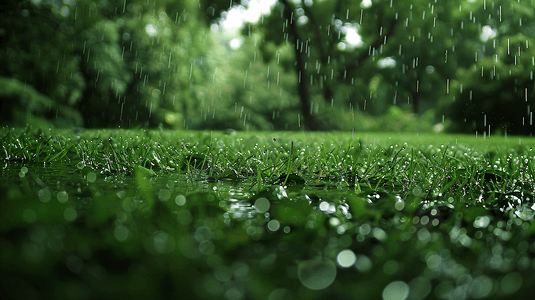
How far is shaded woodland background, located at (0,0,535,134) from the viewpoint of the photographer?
1110cm

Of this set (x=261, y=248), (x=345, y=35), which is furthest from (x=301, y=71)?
(x=261, y=248)

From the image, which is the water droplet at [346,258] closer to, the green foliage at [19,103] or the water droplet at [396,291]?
the water droplet at [396,291]

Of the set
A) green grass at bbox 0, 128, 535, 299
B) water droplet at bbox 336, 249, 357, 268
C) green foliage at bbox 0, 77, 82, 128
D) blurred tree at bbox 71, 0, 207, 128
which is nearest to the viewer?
green grass at bbox 0, 128, 535, 299

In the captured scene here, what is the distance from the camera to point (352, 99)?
25.7 m

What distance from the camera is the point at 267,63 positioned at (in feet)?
71.3

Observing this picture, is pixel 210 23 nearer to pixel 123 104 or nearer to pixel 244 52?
pixel 123 104

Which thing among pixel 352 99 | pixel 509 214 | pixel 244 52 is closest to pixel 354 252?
pixel 509 214

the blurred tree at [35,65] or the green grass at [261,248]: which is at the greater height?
the blurred tree at [35,65]

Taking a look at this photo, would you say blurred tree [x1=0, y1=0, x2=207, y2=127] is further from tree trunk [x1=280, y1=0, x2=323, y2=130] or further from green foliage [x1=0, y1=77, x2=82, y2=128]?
tree trunk [x1=280, y1=0, x2=323, y2=130]

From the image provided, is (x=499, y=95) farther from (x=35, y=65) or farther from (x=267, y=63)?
(x=35, y=65)

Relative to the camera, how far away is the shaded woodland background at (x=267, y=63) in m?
11.1

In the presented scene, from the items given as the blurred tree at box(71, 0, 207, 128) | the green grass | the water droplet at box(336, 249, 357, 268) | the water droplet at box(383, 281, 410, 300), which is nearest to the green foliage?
the blurred tree at box(71, 0, 207, 128)

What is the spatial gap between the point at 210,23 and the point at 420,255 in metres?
18.2

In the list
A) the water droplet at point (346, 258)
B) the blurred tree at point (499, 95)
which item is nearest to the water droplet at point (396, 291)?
the water droplet at point (346, 258)
